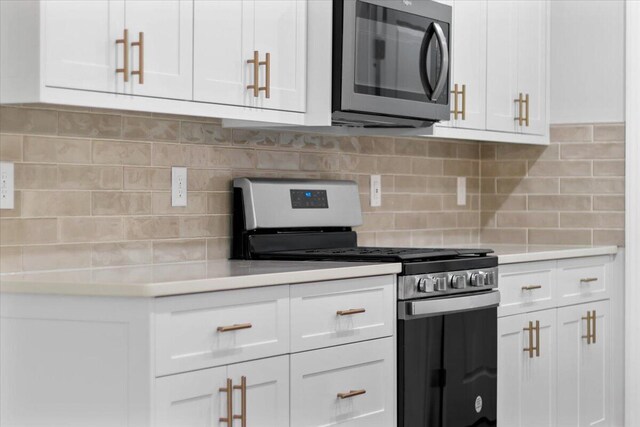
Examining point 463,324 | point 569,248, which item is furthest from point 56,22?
point 569,248

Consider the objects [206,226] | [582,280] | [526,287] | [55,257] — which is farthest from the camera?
[582,280]

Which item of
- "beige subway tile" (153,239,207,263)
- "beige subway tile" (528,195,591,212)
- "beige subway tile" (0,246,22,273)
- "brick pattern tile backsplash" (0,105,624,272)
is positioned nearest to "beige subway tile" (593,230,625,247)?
"brick pattern tile backsplash" (0,105,624,272)

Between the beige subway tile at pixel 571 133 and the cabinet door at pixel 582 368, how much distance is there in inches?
28.8

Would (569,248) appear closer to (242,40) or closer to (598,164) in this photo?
(598,164)

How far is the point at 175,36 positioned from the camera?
2.86 metres

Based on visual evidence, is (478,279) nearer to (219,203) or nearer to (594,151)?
(219,203)

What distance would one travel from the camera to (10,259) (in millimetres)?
2807

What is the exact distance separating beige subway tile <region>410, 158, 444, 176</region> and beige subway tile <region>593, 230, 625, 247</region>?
2.38 feet

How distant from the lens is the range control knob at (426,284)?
3311mm

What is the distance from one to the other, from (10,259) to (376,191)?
1816 millimetres

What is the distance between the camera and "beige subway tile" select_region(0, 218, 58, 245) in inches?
A: 110

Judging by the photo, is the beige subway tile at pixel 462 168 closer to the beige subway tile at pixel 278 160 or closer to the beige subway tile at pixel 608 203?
the beige subway tile at pixel 608 203

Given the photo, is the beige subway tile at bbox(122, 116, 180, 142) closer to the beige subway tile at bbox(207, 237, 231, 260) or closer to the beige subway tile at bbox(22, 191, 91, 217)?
the beige subway tile at bbox(22, 191, 91, 217)

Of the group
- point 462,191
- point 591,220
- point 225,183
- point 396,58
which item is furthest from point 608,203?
point 225,183
